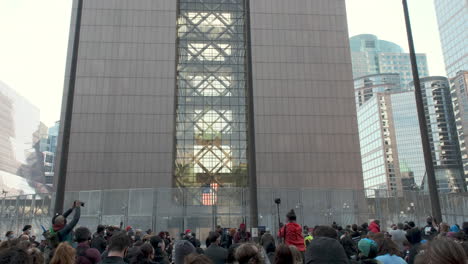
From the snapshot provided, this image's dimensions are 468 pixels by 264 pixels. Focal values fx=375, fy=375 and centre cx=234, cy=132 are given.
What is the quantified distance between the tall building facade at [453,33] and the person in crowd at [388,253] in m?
163

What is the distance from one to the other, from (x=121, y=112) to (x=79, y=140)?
477 centimetres

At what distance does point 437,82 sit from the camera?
163 m

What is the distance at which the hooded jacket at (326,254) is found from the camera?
4664 mm

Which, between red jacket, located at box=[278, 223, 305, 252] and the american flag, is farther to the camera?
the american flag

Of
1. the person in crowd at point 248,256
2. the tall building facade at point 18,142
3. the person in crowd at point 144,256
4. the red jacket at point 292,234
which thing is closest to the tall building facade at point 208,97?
the red jacket at point 292,234

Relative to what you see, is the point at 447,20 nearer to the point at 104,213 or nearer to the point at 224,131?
the point at 224,131

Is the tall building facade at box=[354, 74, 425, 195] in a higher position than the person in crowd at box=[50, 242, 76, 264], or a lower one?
higher

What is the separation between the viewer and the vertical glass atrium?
1565 inches

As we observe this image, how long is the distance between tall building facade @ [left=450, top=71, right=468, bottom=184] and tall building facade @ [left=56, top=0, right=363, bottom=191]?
132011mm

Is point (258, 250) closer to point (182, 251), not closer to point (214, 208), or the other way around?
point (182, 251)

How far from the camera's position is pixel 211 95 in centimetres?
4153

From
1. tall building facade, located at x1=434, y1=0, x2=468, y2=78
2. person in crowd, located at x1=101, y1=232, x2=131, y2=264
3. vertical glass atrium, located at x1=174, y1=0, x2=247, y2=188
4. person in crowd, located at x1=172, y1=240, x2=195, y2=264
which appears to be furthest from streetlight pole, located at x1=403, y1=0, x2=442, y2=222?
tall building facade, located at x1=434, y1=0, x2=468, y2=78

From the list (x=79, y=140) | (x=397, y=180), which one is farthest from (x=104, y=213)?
(x=397, y=180)

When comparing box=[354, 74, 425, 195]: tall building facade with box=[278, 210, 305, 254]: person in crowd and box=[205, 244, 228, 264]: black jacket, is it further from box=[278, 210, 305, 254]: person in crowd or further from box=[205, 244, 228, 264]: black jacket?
box=[205, 244, 228, 264]: black jacket
